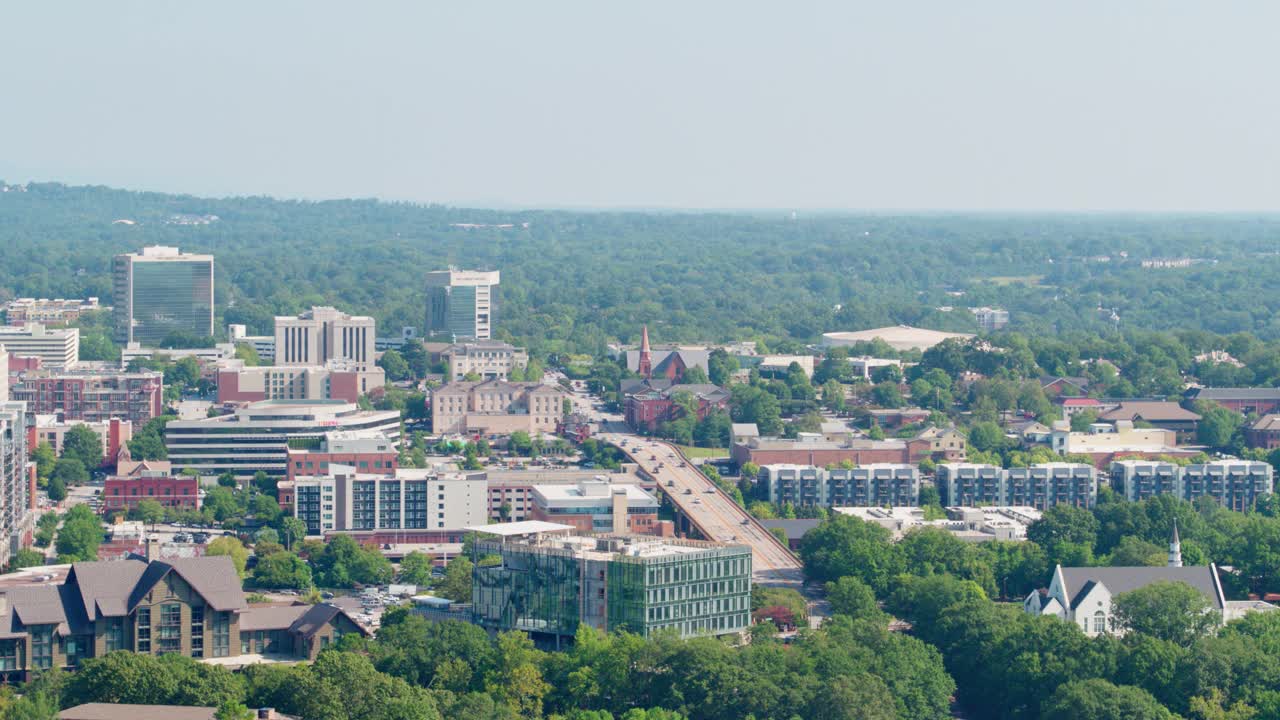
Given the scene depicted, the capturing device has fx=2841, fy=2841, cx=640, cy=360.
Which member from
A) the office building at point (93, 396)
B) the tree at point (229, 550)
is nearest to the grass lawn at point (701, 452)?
the office building at point (93, 396)

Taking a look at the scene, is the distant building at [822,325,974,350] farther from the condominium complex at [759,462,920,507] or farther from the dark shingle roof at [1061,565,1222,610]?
the dark shingle roof at [1061,565,1222,610]

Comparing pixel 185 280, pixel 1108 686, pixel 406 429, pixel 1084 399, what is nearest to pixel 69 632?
pixel 1108 686

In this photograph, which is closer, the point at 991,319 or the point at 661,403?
the point at 661,403

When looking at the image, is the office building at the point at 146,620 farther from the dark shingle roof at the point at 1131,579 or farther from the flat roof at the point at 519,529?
the dark shingle roof at the point at 1131,579

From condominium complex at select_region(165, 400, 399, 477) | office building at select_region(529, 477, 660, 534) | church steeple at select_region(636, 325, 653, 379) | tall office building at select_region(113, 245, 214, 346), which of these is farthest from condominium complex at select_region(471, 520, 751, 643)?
tall office building at select_region(113, 245, 214, 346)

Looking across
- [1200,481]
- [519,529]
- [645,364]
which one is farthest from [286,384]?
[519,529]

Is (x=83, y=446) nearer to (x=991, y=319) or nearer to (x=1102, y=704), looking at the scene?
(x=1102, y=704)

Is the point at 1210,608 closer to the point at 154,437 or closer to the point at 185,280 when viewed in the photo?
the point at 154,437
